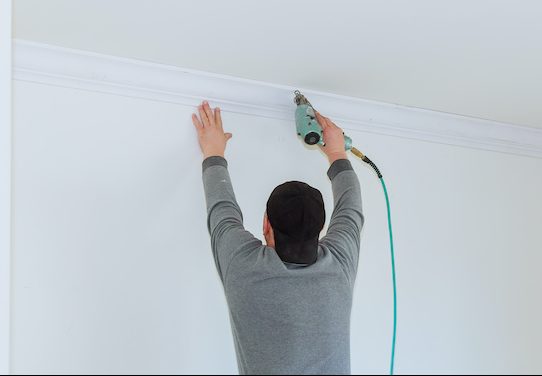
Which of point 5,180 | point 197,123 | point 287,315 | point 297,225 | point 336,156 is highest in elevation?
point 197,123

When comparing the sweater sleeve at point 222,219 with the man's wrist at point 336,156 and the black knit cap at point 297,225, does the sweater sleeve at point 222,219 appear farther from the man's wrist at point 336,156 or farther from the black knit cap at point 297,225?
the man's wrist at point 336,156

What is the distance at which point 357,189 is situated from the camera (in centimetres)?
142

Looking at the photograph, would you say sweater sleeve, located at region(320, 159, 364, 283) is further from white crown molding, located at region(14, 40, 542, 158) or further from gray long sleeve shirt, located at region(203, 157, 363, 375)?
white crown molding, located at region(14, 40, 542, 158)

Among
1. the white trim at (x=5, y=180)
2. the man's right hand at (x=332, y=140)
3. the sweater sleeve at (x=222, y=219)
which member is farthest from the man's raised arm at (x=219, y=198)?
the white trim at (x=5, y=180)

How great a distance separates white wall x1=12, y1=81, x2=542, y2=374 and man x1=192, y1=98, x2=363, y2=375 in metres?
0.14

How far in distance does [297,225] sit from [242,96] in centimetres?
51

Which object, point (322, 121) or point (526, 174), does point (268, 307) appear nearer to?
point (322, 121)

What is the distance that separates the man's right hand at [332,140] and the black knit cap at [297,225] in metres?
0.33

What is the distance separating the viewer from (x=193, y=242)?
1.38m

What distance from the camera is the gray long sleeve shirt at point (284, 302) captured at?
108 cm

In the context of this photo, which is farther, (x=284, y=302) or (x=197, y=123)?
(x=197, y=123)

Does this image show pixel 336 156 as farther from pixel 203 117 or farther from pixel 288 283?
pixel 288 283

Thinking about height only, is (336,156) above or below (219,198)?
above

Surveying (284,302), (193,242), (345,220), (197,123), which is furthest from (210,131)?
(284,302)
